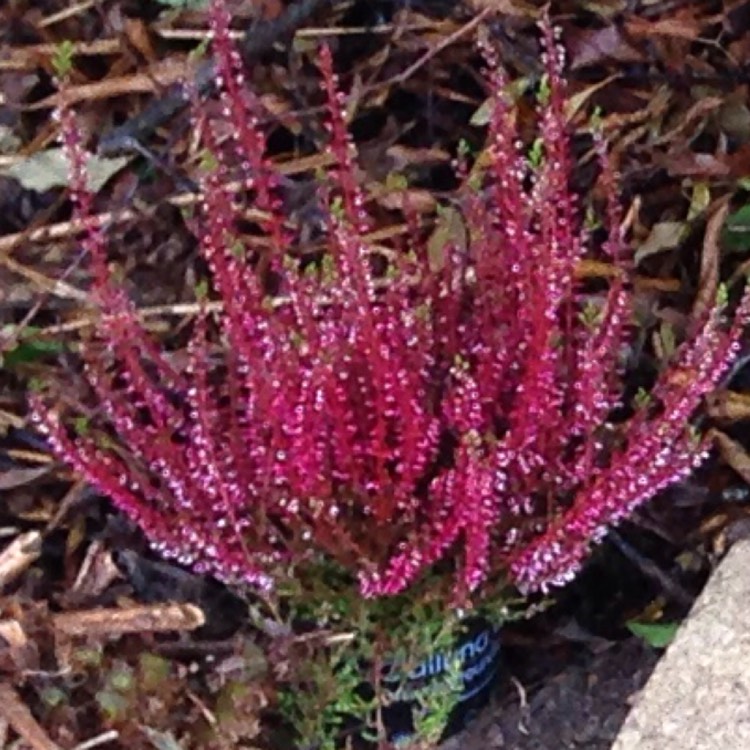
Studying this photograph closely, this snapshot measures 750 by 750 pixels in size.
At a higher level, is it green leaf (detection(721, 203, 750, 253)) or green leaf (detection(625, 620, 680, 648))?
green leaf (detection(721, 203, 750, 253))

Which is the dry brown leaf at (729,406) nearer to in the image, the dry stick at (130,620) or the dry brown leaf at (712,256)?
the dry brown leaf at (712,256)

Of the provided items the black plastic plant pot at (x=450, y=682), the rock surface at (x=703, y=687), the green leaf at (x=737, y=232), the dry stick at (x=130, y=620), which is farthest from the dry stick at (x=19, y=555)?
the green leaf at (x=737, y=232)

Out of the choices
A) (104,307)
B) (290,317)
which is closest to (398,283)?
(290,317)

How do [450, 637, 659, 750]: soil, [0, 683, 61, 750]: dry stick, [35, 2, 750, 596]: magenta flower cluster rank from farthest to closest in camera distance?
1. [450, 637, 659, 750]: soil
2. [0, 683, 61, 750]: dry stick
3. [35, 2, 750, 596]: magenta flower cluster

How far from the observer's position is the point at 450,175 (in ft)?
5.62

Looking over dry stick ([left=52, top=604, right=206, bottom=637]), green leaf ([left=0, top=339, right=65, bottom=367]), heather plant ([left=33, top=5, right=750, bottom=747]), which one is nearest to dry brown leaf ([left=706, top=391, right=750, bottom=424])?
heather plant ([left=33, top=5, right=750, bottom=747])

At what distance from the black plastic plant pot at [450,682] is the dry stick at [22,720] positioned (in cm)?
33

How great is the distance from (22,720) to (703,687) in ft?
2.10

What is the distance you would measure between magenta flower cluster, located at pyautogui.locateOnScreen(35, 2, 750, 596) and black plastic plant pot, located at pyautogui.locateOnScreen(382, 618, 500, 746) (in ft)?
0.40

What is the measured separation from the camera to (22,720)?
5.11ft

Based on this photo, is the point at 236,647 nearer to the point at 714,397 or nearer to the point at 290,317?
the point at 290,317

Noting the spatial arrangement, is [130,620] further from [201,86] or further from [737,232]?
[737,232]

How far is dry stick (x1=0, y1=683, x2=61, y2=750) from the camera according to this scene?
5.08ft

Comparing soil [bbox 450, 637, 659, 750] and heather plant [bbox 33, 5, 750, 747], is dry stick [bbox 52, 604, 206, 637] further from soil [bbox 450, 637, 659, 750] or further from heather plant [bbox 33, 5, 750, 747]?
soil [bbox 450, 637, 659, 750]
